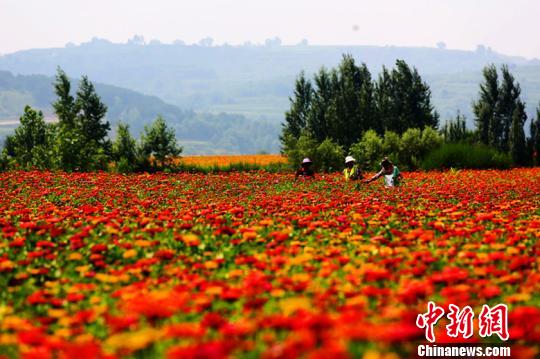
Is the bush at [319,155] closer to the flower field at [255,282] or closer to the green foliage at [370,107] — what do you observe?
the green foliage at [370,107]

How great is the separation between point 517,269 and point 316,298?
6.82ft

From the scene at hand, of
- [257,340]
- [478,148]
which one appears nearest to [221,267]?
[257,340]

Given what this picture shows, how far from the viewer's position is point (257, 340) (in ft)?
11.1

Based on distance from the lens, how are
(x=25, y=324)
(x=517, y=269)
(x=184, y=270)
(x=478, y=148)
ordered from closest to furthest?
1. (x=25, y=324)
2. (x=517, y=269)
3. (x=184, y=270)
4. (x=478, y=148)

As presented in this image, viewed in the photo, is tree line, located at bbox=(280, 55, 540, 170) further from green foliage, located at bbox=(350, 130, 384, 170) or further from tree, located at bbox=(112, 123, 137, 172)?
tree, located at bbox=(112, 123, 137, 172)

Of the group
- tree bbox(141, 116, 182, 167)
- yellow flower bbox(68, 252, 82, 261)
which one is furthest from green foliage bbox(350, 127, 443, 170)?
yellow flower bbox(68, 252, 82, 261)

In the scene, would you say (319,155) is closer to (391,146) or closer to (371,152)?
(371,152)

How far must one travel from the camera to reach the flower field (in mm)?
3260

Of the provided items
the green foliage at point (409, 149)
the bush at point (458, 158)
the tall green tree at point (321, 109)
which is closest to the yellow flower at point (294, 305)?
the bush at point (458, 158)

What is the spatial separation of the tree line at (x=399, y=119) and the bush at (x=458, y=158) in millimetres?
774

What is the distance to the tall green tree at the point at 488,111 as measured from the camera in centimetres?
4241

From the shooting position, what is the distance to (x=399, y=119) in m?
39.4

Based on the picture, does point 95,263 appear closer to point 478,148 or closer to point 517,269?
point 517,269

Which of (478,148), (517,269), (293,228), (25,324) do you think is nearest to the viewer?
(25,324)
